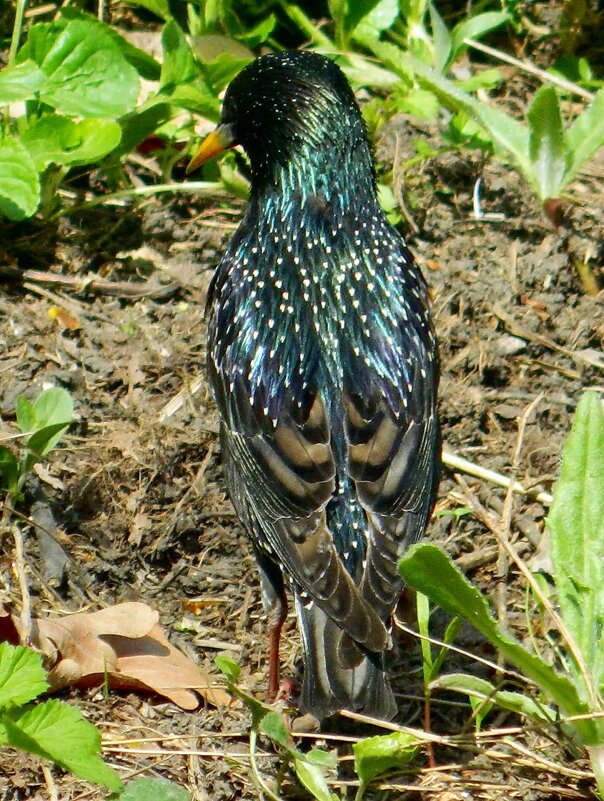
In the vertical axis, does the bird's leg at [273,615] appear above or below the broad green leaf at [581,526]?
below

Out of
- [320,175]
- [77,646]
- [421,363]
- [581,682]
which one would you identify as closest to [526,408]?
[421,363]

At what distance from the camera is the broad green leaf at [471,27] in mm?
5641

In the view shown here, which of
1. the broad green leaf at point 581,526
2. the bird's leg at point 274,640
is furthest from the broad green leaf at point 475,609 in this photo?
the bird's leg at point 274,640

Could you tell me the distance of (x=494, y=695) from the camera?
345 centimetres

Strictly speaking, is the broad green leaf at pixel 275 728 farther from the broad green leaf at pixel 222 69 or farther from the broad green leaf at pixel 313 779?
the broad green leaf at pixel 222 69

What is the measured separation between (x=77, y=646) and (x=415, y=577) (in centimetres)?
121

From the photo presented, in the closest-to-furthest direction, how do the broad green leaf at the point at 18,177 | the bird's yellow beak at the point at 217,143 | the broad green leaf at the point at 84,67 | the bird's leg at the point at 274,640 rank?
the bird's leg at the point at 274,640 → the broad green leaf at the point at 18,177 → the bird's yellow beak at the point at 217,143 → the broad green leaf at the point at 84,67

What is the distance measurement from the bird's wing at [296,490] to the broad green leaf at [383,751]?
30 centimetres

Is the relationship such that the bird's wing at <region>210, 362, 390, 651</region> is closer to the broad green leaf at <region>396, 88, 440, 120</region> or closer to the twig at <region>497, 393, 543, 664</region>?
the twig at <region>497, 393, 543, 664</region>

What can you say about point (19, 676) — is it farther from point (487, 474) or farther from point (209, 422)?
point (487, 474)

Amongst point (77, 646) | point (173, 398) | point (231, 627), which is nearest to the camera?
point (77, 646)

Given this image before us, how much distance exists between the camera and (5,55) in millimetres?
5625

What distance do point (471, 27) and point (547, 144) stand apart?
0.85 metres

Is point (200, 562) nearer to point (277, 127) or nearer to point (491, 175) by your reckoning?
point (277, 127)
